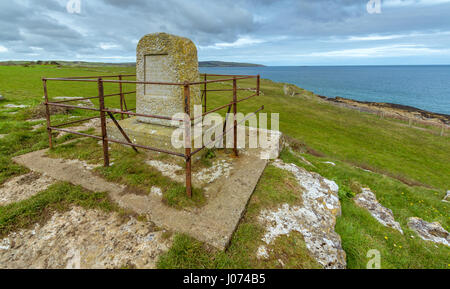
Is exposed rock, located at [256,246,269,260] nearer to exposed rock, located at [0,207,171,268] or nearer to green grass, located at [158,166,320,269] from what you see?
green grass, located at [158,166,320,269]

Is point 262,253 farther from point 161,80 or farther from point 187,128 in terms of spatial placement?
point 161,80

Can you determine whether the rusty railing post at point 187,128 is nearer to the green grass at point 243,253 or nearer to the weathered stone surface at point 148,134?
the green grass at point 243,253

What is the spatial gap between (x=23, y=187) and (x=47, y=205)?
3.19 feet

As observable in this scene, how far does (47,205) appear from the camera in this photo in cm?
356

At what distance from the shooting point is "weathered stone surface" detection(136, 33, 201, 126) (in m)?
5.34

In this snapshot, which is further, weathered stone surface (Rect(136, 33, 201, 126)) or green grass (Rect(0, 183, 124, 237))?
weathered stone surface (Rect(136, 33, 201, 126))

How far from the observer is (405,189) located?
741 cm

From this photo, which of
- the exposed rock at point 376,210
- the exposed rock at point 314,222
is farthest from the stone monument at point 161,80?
the exposed rock at point 376,210

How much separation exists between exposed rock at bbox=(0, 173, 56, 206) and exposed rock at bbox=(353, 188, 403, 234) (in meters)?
6.61

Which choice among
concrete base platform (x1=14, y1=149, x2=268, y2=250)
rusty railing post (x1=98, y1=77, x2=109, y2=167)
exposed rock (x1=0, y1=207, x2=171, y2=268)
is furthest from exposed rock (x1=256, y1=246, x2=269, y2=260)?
rusty railing post (x1=98, y1=77, x2=109, y2=167)

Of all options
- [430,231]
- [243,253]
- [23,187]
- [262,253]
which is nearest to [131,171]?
[23,187]

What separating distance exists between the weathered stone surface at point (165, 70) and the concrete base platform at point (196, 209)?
2.10 m
